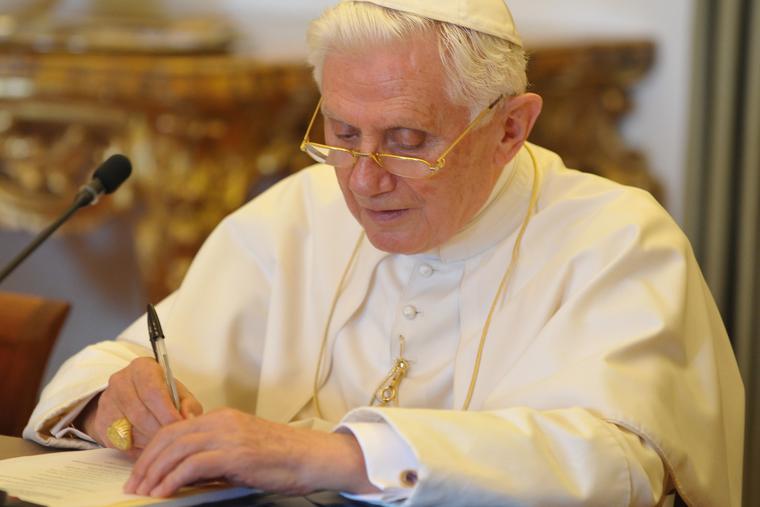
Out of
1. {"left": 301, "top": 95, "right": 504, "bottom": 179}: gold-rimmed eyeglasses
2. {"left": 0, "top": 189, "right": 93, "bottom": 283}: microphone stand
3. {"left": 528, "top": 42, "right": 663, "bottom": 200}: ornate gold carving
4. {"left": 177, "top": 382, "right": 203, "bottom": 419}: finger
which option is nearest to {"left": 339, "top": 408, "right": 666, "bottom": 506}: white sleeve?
{"left": 177, "top": 382, "right": 203, "bottom": 419}: finger

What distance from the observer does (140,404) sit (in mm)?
2168

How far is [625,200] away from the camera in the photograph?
2449 millimetres

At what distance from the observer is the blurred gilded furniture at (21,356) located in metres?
2.96

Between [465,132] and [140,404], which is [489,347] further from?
[140,404]

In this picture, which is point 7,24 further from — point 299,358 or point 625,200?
point 625,200

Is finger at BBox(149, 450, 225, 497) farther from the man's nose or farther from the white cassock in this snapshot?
the man's nose

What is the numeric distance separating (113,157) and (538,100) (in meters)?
0.83

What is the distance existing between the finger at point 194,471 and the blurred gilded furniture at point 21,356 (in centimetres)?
120

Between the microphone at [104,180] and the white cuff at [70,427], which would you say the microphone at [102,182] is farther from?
the white cuff at [70,427]

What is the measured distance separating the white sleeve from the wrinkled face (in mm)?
511


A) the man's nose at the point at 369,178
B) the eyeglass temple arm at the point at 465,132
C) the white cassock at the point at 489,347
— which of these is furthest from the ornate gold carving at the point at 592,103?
the man's nose at the point at 369,178

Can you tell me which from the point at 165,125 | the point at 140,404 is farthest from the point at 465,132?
the point at 165,125

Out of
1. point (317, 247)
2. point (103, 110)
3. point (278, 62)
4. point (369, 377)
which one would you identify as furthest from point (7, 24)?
point (369, 377)

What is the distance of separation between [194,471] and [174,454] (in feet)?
0.17
